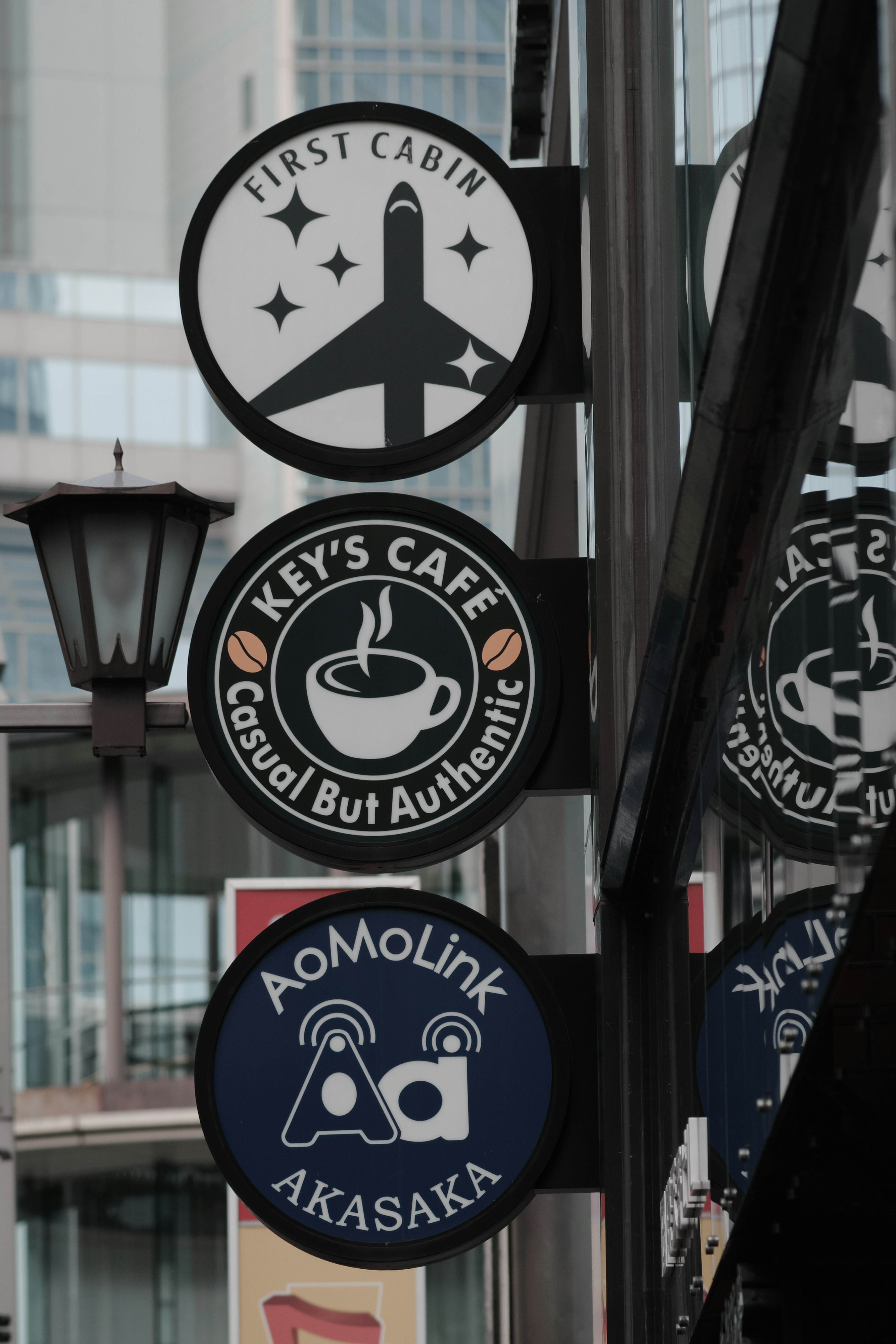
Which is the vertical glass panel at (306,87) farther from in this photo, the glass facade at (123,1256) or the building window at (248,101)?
the glass facade at (123,1256)

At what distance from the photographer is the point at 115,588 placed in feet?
14.5

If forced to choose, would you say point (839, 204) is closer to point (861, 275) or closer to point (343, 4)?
point (861, 275)

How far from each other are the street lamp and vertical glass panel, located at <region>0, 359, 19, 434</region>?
41.9m

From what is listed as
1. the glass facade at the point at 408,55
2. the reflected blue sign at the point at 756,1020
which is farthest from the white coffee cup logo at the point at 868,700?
the glass facade at the point at 408,55

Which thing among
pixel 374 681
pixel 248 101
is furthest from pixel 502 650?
pixel 248 101

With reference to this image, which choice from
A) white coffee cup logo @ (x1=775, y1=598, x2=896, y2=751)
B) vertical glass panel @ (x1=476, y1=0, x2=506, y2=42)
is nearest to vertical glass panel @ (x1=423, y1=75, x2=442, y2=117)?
vertical glass panel @ (x1=476, y1=0, x2=506, y2=42)

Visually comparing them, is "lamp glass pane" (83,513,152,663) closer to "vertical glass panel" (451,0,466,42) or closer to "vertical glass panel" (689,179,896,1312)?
"vertical glass panel" (689,179,896,1312)

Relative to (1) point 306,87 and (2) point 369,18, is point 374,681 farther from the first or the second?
(2) point 369,18

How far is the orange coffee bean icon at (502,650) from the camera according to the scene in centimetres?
410

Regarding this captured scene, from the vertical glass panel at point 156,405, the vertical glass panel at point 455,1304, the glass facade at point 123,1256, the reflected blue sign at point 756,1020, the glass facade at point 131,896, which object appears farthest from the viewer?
the vertical glass panel at point 156,405

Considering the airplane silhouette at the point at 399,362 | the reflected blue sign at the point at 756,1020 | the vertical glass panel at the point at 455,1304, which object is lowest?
the vertical glass panel at the point at 455,1304

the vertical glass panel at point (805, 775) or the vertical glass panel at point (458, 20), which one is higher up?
the vertical glass panel at point (458, 20)

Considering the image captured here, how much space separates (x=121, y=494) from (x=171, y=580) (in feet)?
0.70

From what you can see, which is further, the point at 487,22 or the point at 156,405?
the point at 487,22
